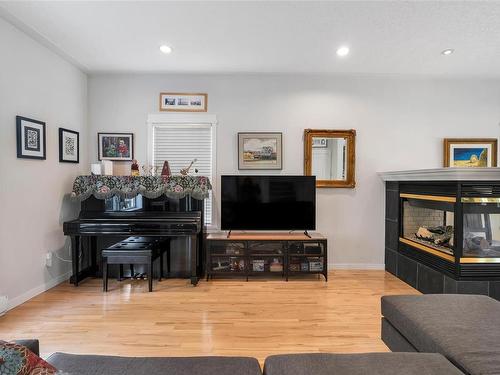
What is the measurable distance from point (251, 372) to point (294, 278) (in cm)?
262

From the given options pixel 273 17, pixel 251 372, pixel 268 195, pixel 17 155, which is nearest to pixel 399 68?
pixel 273 17

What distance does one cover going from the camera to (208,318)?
8.57 ft

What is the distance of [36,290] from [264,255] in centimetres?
252

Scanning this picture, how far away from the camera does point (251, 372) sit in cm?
117

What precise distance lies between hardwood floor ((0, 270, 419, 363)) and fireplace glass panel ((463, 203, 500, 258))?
0.82m

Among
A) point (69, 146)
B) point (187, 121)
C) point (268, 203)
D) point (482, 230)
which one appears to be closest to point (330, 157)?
point (268, 203)

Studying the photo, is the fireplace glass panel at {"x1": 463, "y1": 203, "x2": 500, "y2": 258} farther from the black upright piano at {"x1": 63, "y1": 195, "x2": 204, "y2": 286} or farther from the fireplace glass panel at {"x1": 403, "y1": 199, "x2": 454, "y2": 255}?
the black upright piano at {"x1": 63, "y1": 195, "x2": 204, "y2": 286}

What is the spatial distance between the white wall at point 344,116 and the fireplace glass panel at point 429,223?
450 millimetres

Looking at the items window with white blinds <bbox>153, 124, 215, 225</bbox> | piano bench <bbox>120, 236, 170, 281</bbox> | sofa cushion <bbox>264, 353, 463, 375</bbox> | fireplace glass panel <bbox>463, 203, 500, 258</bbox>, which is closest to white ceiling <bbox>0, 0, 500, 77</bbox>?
window with white blinds <bbox>153, 124, 215, 225</bbox>

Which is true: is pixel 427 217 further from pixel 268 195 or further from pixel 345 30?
pixel 345 30

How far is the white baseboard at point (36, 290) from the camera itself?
2.82m

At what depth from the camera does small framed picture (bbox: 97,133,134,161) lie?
13.2 ft

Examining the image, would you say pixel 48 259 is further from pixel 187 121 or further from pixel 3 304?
pixel 187 121

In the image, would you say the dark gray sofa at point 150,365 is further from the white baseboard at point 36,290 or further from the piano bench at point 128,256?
the white baseboard at point 36,290
